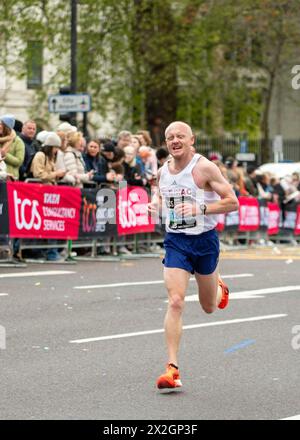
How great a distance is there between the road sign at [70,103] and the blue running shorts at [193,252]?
61.7 feet

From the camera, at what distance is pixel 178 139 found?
394 inches

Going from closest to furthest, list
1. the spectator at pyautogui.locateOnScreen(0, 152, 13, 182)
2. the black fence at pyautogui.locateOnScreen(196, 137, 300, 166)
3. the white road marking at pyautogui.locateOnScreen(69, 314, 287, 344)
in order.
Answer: the white road marking at pyautogui.locateOnScreen(69, 314, 287, 344) → the spectator at pyautogui.locateOnScreen(0, 152, 13, 182) → the black fence at pyautogui.locateOnScreen(196, 137, 300, 166)

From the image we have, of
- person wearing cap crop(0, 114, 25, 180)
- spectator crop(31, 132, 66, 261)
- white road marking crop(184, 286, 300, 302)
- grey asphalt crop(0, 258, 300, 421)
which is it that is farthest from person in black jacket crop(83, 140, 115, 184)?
white road marking crop(184, 286, 300, 302)

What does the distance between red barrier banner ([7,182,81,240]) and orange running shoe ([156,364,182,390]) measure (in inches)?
399

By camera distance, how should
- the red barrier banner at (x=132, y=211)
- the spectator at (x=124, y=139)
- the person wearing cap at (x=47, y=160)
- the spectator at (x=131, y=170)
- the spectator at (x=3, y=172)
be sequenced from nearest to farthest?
the spectator at (x=3, y=172)
the person wearing cap at (x=47, y=160)
the red barrier banner at (x=132, y=211)
the spectator at (x=131, y=170)
the spectator at (x=124, y=139)

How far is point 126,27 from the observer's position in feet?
142

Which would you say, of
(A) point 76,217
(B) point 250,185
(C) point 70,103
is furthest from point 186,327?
(B) point 250,185

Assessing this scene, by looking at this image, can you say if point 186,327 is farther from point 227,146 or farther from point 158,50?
point 227,146

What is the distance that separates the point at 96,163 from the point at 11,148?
10.0ft

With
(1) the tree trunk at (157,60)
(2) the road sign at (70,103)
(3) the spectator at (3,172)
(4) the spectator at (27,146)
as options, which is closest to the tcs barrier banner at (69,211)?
(3) the spectator at (3,172)

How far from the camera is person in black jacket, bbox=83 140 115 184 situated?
22516 mm

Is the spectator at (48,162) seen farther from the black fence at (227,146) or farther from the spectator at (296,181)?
the black fence at (227,146)

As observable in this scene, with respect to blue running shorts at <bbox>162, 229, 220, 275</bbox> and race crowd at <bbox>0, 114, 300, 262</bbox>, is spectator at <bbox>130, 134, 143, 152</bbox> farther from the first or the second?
blue running shorts at <bbox>162, 229, 220, 275</bbox>

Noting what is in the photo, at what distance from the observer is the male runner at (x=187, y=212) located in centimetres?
1000
